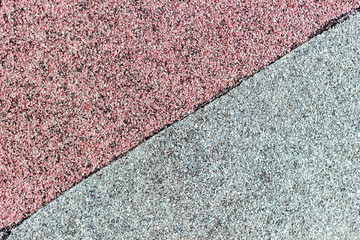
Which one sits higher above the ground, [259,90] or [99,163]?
[99,163]

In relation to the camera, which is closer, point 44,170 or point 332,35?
point 44,170

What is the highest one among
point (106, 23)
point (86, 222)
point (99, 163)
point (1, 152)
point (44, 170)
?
point (106, 23)

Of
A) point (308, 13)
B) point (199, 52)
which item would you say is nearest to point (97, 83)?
point (199, 52)

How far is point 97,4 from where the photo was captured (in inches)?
88.0

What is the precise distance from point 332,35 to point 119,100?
1608 millimetres

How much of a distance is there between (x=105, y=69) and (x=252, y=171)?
4.09 ft

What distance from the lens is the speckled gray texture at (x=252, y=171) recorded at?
2201 millimetres

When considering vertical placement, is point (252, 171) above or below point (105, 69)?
below

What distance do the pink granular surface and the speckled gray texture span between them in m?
0.12

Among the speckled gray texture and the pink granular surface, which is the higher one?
the pink granular surface

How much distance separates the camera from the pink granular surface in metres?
2.17

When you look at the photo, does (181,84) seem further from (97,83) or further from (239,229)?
(239,229)

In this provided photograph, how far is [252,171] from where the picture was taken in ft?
7.45

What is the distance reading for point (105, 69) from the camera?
7.30 feet
